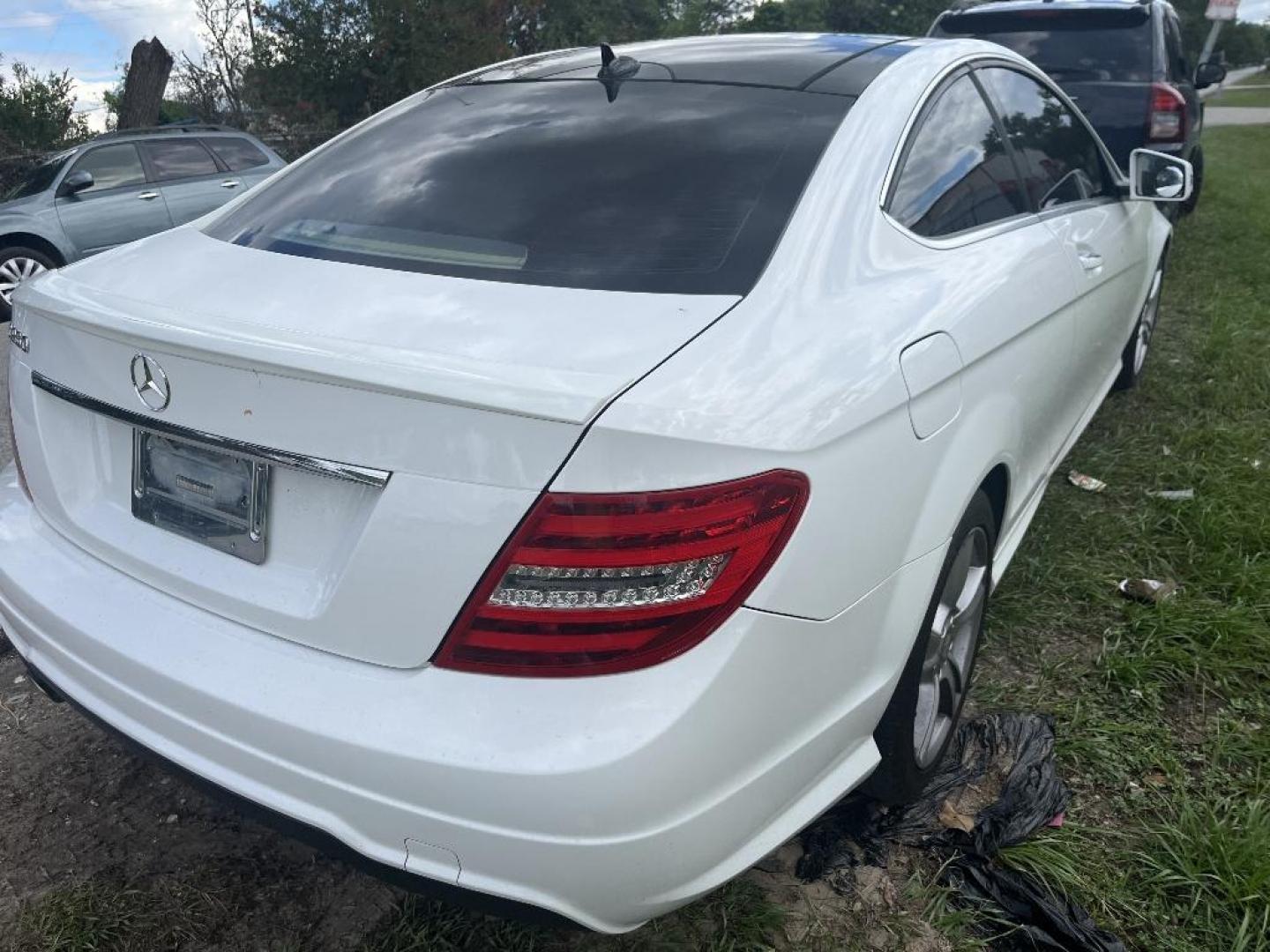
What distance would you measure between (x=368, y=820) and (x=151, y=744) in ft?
1.54

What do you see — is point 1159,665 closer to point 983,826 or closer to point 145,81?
point 983,826

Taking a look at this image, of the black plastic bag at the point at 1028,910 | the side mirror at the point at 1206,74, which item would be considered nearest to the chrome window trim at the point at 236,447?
the black plastic bag at the point at 1028,910

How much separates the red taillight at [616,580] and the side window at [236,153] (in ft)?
30.7

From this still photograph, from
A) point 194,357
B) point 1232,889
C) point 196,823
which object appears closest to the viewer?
point 194,357

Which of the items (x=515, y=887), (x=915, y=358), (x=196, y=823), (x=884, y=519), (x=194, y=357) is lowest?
(x=196, y=823)

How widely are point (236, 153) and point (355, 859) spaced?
373 inches

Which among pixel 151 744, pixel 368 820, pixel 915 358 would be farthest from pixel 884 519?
pixel 151 744

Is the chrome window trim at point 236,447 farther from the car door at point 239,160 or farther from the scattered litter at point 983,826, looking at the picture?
the car door at point 239,160

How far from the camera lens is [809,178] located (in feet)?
6.47

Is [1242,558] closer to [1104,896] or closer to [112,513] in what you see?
[1104,896]

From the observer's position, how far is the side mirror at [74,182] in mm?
8633

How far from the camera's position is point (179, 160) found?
9305 millimetres

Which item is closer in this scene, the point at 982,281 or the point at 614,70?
the point at 982,281

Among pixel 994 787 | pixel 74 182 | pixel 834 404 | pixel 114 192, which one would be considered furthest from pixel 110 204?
pixel 834 404
